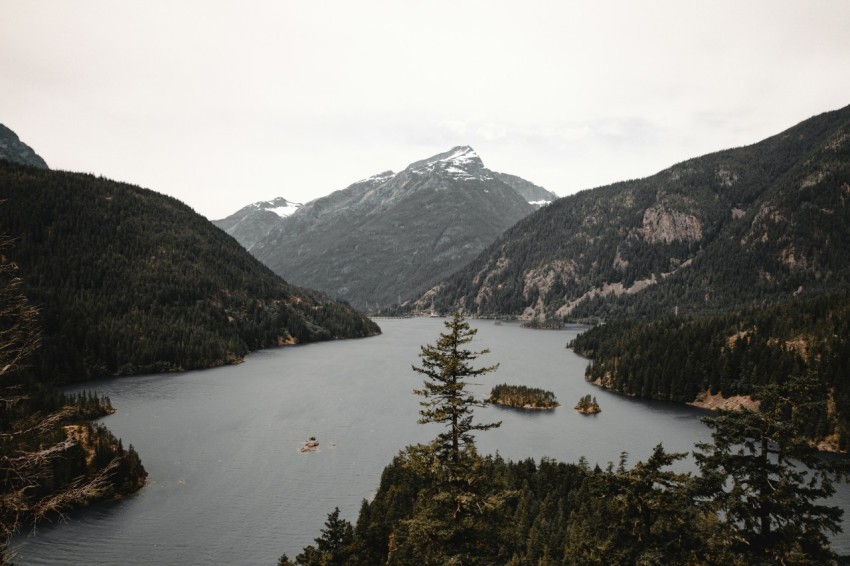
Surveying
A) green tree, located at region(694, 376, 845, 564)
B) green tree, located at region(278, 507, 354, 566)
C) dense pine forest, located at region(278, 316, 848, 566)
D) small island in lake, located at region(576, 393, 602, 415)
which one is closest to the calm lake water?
small island in lake, located at region(576, 393, 602, 415)

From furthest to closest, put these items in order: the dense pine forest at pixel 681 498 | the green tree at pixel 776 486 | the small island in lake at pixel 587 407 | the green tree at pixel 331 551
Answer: the small island in lake at pixel 587 407, the green tree at pixel 331 551, the dense pine forest at pixel 681 498, the green tree at pixel 776 486

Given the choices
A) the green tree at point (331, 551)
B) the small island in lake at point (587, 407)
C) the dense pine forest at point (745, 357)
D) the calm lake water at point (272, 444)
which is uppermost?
the dense pine forest at point (745, 357)

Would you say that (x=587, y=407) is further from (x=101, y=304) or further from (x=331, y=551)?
(x=101, y=304)

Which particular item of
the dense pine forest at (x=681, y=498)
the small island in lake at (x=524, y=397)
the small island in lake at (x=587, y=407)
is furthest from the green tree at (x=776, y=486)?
the small island in lake at (x=524, y=397)

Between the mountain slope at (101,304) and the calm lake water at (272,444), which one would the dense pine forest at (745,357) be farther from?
the mountain slope at (101,304)

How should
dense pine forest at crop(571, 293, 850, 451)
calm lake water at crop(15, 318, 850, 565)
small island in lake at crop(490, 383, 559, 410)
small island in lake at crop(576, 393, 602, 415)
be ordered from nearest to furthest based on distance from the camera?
1. calm lake water at crop(15, 318, 850, 565)
2. dense pine forest at crop(571, 293, 850, 451)
3. small island in lake at crop(576, 393, 602, 415)
4. small island in lake at crop(490, 383, 559, 410)

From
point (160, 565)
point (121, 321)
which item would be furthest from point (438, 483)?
point (121, 321)

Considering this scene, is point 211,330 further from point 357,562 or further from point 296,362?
point 357,562

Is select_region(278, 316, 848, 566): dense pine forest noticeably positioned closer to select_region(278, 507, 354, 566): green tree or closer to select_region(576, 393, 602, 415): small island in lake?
select_region(278, 507, 354, 566): green tree

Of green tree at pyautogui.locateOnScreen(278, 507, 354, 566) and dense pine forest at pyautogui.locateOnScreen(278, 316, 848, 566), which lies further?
green tree at pyautogui.locateOnScreen(278, 507, 354, 566)
